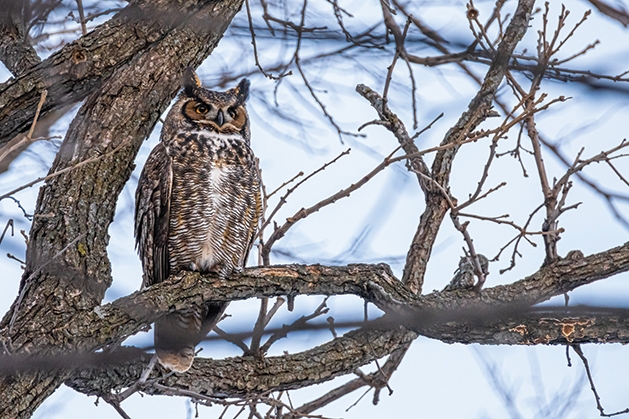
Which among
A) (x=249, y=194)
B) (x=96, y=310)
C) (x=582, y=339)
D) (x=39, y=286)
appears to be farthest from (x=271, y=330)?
(x=249, y=194)

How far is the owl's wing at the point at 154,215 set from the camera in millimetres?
3617

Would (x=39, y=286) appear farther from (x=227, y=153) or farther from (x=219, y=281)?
(x=227, y=153)

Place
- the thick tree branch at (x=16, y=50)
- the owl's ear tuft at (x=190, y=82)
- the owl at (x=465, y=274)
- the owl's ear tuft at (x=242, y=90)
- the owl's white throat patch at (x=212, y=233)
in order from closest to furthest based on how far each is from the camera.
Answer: the owl at (x=465, y=274) → the owl's white throat patch at (x=212, y=233) → the thick tree branch at (x=16, y=50) → the owl's ear tuft at (x=190, y=82) → the owl's ear tuft at (x=242, y=90)

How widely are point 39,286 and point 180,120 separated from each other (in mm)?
1513

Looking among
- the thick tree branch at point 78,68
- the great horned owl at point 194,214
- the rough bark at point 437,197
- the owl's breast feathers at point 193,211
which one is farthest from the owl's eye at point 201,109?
the rough bark at point 437,197

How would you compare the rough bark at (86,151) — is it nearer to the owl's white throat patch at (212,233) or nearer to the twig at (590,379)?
the owl's white throat patch at (212,233)

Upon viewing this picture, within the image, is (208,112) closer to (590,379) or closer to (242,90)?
(242,90)

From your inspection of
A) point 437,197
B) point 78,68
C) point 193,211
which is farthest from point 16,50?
point 437,197

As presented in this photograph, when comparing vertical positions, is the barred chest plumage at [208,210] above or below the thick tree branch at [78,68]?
below

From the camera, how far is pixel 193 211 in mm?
3627

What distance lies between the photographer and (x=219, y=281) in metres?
3.14

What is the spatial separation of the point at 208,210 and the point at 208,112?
784mm

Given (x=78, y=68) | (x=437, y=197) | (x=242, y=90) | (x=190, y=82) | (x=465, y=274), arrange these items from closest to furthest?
1. (x=78, y=68)
2. (x=465, y=274)
3. (x=437, y=197)
4. (x=190, y=82)
5. (x=242, y=90)

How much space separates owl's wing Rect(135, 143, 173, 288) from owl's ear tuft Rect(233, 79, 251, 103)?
797mm
